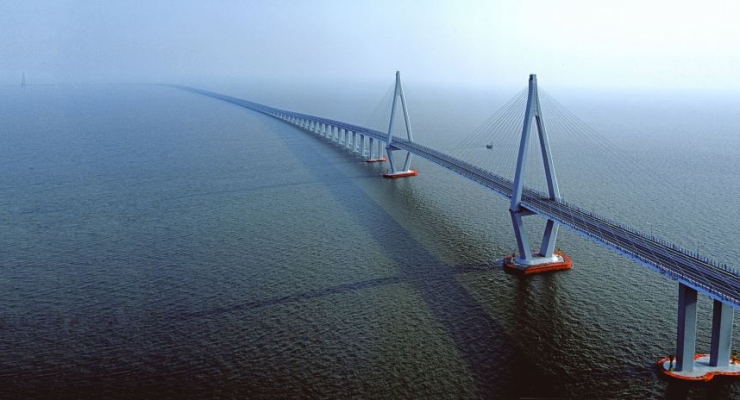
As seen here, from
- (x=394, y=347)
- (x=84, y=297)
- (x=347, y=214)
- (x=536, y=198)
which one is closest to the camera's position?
(x=394, y=347)

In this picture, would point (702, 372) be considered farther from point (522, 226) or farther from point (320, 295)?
point (320, 295)

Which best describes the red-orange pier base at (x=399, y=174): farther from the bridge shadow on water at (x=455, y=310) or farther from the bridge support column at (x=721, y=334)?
the bridge support column at (x=721, y=334)

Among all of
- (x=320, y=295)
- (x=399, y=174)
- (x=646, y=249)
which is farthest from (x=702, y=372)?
(x=399, y=174)

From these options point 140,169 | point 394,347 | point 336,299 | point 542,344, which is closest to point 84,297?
point 336,299

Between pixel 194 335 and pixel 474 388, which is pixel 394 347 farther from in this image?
pixel 194 335

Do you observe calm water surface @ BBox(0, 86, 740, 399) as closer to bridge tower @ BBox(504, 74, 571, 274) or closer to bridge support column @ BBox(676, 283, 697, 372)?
bridge support column @ BBox(676, 283, 697, 372)

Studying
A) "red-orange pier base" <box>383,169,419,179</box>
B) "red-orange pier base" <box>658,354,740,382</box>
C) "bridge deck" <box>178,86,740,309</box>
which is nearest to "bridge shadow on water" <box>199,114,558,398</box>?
"red-orange pier base" <box>658,354,740,382</box>
